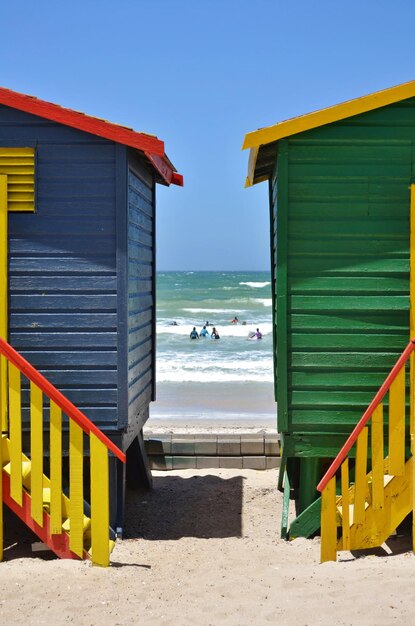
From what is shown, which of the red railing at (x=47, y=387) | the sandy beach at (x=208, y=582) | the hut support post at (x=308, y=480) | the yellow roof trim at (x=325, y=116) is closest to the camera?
the sandy beach at (x=208, y=582)

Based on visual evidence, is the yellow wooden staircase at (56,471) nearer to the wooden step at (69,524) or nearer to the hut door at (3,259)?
the wooden step at (69,524)

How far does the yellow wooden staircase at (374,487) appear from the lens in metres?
6.77

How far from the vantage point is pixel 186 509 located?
941cm

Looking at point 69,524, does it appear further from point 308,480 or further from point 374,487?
point 374,487

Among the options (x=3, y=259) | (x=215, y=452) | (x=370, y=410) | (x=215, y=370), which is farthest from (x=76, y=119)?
(x=215, y=370)

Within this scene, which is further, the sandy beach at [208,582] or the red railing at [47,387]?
the red railing at [47,387]

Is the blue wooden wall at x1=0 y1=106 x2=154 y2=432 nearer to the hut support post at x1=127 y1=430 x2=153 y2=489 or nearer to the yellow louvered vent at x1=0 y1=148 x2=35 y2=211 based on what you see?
the yellow louvered vent at x1=0 y1=148 x2=35 y2=211

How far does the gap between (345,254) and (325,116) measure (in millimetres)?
1263

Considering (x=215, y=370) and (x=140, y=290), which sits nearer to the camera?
(x=140, y=290)

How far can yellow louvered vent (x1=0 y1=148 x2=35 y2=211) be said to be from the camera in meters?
7.66

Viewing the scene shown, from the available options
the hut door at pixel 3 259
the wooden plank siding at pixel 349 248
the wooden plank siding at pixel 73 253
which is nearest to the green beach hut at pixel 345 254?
the wooden plank siding at pixel 349 248

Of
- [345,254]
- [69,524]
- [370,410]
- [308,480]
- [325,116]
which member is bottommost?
[69,524]

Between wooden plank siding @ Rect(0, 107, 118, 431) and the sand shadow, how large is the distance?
1.63 meters

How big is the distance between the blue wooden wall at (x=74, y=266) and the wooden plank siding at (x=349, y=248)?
1533 mm
